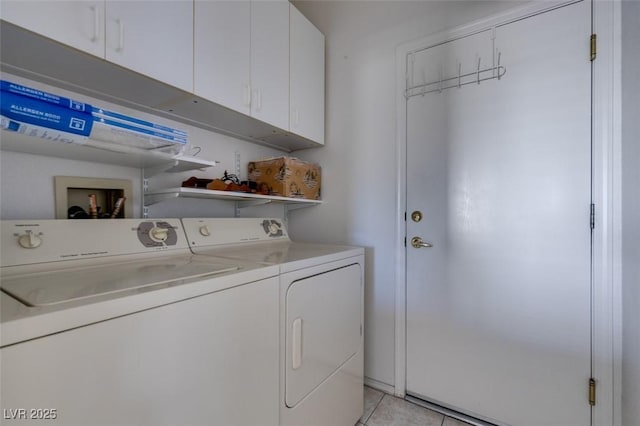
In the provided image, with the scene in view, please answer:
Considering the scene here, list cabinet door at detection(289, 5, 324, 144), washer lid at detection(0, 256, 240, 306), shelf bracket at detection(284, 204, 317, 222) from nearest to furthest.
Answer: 1. washer lid at detection(0, 256, 240, 306)
2. cabinet door at detection(289, 5, 324, 144)
3. shelf bracket at detection(284, 204, 317, 222)

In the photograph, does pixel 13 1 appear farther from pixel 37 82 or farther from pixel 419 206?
pixel 419 206

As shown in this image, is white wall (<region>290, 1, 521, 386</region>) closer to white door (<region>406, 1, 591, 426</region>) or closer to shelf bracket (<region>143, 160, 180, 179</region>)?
white door (<region>406, 1, 591, 426</region>)

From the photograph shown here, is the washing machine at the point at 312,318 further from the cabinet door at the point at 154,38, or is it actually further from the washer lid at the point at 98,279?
the cabinet door at the point at 154,38

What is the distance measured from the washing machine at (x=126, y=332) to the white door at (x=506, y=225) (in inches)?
48.0

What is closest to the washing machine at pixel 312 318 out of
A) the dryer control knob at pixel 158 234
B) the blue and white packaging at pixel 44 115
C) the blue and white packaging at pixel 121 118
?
the dryer control knob at pixel 158 234

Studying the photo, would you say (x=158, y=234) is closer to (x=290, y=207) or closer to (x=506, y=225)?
(x=290, y=207)

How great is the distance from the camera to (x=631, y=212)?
125 centimetres

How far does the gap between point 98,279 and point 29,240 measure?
37 cm

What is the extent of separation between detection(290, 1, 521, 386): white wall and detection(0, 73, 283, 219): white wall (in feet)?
2.11

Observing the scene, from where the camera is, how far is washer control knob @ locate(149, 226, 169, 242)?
4.13ft

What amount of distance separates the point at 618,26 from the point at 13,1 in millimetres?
2418

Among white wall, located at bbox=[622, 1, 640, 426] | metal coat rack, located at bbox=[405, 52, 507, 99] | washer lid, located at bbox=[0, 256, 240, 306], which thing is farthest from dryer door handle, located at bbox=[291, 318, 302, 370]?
metal coat rack, located at bbox=[405, 52, 507, 99]

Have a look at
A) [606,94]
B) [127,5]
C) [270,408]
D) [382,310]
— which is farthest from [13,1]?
[606,94]

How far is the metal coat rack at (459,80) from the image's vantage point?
1.61m
